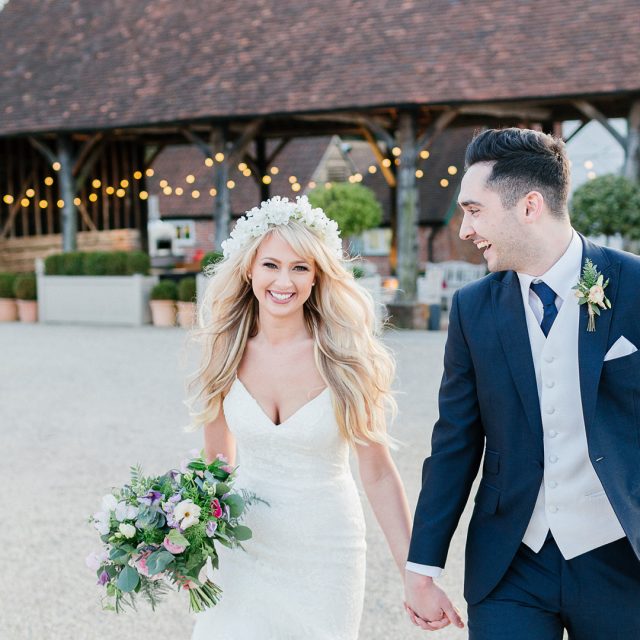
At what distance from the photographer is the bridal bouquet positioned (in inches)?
106

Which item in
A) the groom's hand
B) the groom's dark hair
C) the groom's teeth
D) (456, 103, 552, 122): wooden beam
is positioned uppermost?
(456, 103, 552, 122): wooden beam

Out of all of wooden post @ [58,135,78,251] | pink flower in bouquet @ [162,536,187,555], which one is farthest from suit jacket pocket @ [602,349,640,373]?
wooden post @ [58,135,78,251]

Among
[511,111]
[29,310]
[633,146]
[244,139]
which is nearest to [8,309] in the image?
[29,310]

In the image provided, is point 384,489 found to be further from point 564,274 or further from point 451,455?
point 564,274

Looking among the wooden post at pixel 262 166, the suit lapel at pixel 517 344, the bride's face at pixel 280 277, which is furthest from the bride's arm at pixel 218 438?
the wooden post at pixel 262 166

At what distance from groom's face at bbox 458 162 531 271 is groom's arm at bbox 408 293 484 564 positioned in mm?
239

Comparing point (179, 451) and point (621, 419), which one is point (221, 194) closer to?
point (179, 451)

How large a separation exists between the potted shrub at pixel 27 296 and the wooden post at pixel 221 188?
12.3ft

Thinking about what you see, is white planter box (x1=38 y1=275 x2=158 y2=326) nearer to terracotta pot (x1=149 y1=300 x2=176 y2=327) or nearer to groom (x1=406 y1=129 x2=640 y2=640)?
terracotta pot (x1=149 y1=300 x2=176 y2=327)

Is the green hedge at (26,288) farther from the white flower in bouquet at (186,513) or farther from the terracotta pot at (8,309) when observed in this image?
the white flower in bouquet at (186,513)

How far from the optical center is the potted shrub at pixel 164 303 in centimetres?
1702

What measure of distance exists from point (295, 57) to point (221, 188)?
269 cm

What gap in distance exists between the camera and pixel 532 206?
2498 mm

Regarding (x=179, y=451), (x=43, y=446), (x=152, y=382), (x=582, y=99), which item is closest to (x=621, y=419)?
(x=179, y=451)
